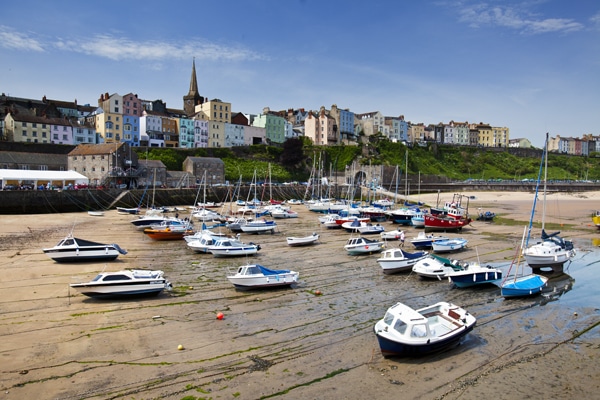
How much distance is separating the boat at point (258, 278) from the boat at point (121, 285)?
3217 mm

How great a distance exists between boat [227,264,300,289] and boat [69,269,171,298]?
3.22 metres

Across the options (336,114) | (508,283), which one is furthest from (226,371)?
(336,114)

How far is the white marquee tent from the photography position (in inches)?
2055

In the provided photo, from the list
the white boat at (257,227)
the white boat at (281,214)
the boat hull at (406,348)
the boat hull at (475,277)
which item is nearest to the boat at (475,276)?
the boat hull at (475,277)

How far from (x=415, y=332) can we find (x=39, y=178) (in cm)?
5425

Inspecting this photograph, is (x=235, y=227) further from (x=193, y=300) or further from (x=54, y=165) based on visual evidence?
(x=54, y=165)

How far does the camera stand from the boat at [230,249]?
88.9ft

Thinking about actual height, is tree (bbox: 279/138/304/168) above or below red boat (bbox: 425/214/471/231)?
above

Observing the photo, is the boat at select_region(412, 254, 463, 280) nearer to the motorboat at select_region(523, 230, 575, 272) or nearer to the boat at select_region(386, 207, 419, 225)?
the motorboat at select_region(523, 230, 575, 272)

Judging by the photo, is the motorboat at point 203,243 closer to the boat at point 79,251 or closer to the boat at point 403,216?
the boat at point 79,251

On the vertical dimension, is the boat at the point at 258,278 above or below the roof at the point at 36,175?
below

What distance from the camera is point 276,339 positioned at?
45.7ft

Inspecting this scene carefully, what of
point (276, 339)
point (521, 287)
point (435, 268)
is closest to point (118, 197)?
point (435, 268)

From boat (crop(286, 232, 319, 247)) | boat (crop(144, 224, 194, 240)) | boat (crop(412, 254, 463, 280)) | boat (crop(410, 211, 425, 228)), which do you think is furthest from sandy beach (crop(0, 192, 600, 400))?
boat (crop(410, 211, 425, 228))
